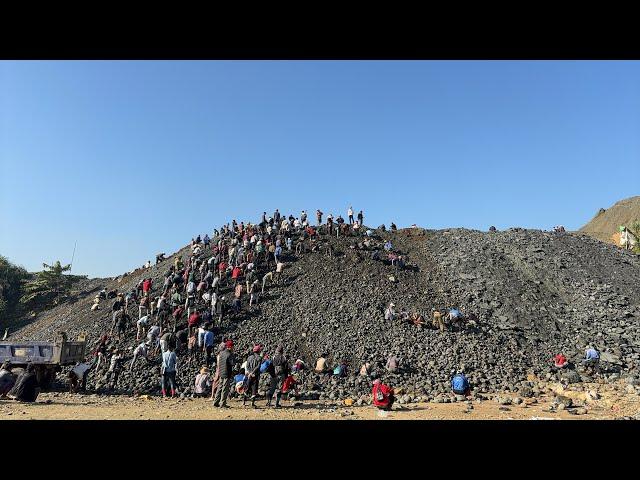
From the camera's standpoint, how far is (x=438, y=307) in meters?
27.3

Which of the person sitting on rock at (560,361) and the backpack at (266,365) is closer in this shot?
the backpack at (266,365)

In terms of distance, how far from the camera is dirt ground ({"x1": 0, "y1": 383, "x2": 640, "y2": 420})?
1258 cm

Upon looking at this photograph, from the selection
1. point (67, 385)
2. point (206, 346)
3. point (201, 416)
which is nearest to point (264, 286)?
point (206, 346)

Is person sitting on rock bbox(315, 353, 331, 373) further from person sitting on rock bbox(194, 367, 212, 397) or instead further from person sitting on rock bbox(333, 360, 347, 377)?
person sitting on rock bbox(194, 367, 212, 397)

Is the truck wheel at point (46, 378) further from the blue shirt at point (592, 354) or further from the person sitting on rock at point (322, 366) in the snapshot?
the blue shirt at point (592, 354)

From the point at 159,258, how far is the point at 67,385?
21.1 metres

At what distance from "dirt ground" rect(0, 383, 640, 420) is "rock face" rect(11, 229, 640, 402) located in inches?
85.4

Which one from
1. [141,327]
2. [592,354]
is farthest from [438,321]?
[141,327]

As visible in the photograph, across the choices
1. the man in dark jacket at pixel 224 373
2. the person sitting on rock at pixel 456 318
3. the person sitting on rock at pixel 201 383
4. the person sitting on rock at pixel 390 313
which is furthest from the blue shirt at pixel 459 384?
the person sitting on rock at pixel 201 383

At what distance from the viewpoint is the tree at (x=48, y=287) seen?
147 ft

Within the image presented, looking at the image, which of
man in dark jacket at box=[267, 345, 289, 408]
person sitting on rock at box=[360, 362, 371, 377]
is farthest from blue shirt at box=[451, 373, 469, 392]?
man in dark jacket at box=[267, 345, 289, 408]

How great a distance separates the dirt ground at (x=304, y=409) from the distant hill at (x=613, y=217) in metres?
63.0

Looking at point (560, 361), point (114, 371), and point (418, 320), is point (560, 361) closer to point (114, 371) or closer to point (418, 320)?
point (418, 320)
